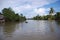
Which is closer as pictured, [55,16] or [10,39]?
[10,39]

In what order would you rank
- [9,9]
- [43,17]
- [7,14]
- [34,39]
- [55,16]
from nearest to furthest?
[34,39] < [7,14] < [9,9] < [55,16] < [43,17]

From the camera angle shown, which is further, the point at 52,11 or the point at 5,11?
the point at 52,11

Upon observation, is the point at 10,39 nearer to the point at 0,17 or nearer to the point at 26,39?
the point at 26,39

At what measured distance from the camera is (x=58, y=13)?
213ft

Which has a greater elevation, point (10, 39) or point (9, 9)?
point (9, 9)

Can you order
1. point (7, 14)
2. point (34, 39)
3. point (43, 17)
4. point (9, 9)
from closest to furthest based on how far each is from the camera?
point (34, 39) < point (7, 14) < point (9, 9) < point (43, 17)

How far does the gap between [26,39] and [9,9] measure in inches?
1816

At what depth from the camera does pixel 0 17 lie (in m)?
42.7

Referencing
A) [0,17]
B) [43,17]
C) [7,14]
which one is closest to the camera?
[0,17]

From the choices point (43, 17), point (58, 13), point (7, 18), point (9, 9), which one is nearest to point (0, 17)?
point (7, 18)

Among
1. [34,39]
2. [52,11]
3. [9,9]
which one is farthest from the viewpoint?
[52,11]

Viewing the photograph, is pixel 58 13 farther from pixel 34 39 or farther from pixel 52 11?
pixel 34 39

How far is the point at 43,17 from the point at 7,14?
46.6 meters

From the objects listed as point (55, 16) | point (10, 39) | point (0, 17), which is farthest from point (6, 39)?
point (55, 16)
